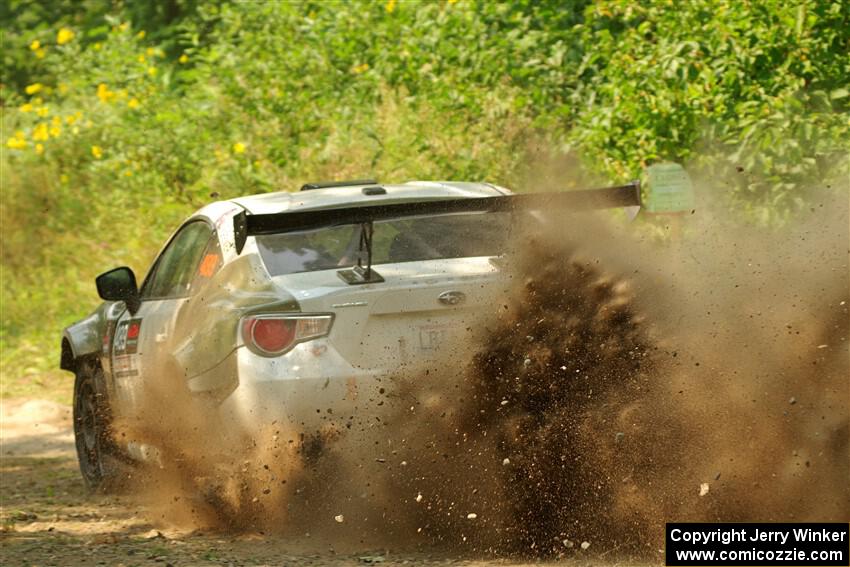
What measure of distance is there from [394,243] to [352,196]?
529 mm

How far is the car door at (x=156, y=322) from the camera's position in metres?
7.57

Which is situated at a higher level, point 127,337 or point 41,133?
point 41,133

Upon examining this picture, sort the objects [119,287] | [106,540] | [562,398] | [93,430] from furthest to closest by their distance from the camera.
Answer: [93,430] → [119,287] → [106,540] → [562,398]

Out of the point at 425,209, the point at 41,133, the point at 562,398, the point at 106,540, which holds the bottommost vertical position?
the point at 106,540

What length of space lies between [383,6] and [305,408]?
8.58 meters

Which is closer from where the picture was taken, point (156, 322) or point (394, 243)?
point (394, 243)

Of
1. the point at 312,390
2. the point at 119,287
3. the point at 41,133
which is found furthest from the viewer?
the point at 41,133

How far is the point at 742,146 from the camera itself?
9438 millimetres

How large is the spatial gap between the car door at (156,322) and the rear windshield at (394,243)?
812 millimetres

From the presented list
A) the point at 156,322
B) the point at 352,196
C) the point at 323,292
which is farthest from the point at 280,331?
the point at 156,322

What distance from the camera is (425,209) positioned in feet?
20.7

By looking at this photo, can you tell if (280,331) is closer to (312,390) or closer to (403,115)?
(312,390)

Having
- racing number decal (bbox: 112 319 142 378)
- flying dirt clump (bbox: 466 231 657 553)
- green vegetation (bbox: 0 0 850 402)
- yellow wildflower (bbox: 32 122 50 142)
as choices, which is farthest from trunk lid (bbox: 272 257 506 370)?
yellow wildflower (bbox: 32 122 50 142)

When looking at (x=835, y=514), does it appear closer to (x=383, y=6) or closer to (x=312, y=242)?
(x=312, y=242)
